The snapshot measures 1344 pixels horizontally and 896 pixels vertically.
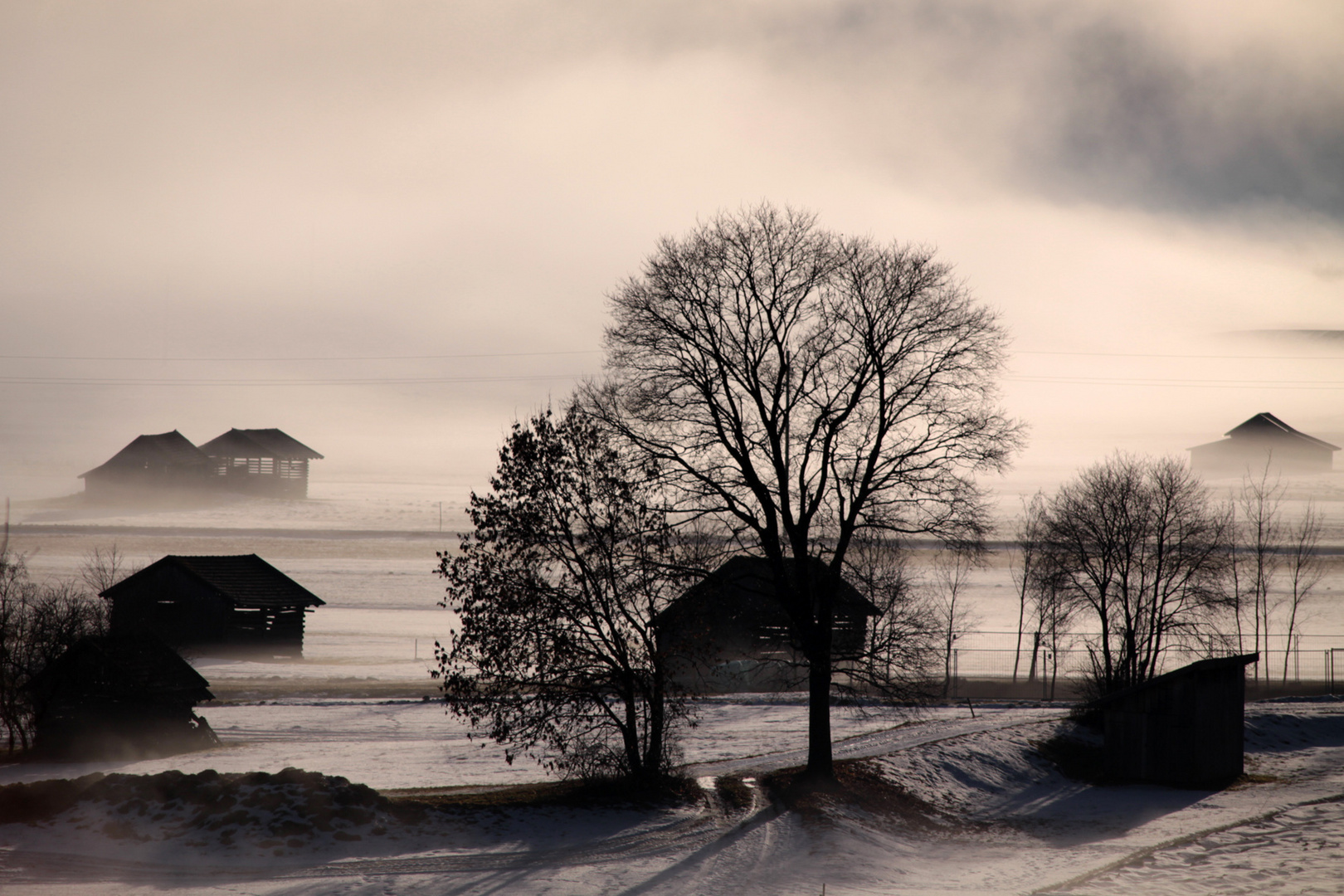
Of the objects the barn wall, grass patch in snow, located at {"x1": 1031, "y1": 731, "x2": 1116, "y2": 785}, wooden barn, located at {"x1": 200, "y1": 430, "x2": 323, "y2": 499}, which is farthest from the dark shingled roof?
wooden barn, located at {"x1": 200, "y1": 430, "x2": 323, "y2": 499}

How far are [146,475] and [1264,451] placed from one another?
167035 millimetres

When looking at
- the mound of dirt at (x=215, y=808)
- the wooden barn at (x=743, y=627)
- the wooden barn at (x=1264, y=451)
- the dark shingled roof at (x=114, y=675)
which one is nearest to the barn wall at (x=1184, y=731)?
the wooden barn at (x=743, y=627)

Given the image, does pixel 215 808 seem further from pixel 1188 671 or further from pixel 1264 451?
pixel 1264 451

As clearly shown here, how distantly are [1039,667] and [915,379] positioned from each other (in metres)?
39.4

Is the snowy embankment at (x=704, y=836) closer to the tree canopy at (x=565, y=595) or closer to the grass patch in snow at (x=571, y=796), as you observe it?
the grass patch in snow at (x=571, y=796)

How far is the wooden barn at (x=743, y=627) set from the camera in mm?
18812

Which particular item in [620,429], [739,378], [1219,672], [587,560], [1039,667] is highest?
[739,378]

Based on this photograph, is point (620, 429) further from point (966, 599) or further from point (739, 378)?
point (966, 599)

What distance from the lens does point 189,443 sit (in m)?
135

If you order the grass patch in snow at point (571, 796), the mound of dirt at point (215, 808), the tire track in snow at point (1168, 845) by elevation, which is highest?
the mound of dirt at point (215, 808)

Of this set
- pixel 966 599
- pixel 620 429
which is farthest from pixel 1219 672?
pixel 966 599

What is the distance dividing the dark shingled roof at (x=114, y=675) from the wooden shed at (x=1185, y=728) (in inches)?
1102

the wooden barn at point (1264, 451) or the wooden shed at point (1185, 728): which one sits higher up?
the wooden barn at point (1264, 451)

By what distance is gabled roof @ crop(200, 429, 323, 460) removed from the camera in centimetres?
13762
